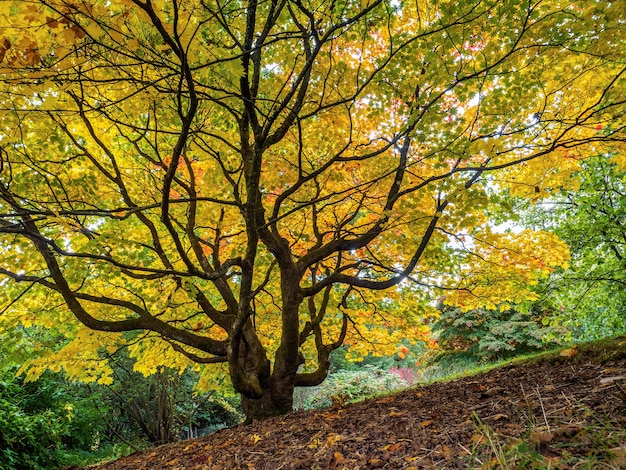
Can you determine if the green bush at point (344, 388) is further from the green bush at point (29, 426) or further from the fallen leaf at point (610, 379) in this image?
the fallen leaf at point (610, 379)

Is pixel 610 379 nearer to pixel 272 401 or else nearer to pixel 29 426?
pixel 272 401

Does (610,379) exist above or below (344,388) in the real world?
above

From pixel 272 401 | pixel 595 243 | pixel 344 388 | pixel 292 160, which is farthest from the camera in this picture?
pixel 344 388

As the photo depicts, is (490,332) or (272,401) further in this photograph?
(490,332)

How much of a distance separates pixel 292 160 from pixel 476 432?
3391 millimetres

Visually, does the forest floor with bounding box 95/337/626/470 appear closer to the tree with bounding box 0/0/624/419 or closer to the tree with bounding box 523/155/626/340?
the tree with bounding box 0/0/624/419

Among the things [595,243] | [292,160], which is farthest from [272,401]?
[595,243]

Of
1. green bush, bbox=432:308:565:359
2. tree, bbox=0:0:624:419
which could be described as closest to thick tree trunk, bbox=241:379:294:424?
tree, bbox=0:0:624:419

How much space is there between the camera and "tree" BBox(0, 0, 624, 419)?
2.67 metres

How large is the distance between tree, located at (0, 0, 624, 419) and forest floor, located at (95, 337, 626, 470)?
118 cm

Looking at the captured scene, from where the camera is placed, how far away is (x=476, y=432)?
1676mm

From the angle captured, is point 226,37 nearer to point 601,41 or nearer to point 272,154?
point 272,154

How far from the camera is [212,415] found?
547 inches

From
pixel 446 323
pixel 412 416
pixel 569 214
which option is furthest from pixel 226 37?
pixel 446 323
